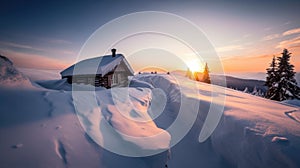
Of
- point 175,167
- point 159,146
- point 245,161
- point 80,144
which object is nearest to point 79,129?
point 80,144

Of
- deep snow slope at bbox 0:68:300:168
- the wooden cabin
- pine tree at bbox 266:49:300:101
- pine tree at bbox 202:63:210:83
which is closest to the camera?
deep snow slope at bbox 0:68:300:168

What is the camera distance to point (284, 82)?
16.7 m

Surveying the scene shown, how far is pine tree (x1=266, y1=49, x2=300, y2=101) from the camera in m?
16.1

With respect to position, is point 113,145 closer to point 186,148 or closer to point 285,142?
point 186,148

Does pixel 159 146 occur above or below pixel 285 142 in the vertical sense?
below

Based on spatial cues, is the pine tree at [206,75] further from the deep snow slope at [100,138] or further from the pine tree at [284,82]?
the deep snow slope at [100,138]

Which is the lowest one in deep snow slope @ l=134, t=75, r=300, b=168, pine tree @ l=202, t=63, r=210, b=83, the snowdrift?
deep snow slope @ l=134, t=75, r=300, b=168

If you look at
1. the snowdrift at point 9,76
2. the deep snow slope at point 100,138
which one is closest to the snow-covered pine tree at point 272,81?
the deep snow slope at point 100,138

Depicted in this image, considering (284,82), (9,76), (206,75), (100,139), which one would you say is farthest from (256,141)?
(206,75)

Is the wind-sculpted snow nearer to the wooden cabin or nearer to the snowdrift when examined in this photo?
the snowdrift

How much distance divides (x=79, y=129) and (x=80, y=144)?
511 millimetres

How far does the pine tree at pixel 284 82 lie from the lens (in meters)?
16.1

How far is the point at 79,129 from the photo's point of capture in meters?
3.45

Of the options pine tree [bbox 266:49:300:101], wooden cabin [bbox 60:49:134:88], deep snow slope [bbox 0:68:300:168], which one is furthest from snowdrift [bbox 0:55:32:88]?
pine tree [bbox 266:49:300:101]
